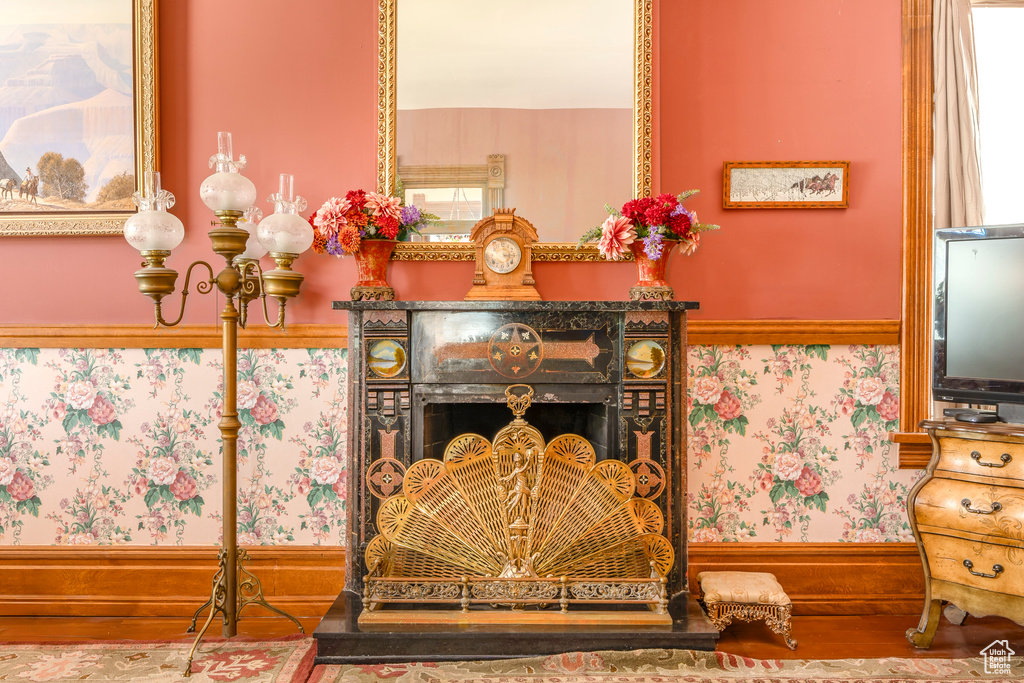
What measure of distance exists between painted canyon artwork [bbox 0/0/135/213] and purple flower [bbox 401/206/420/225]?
122 centimetres

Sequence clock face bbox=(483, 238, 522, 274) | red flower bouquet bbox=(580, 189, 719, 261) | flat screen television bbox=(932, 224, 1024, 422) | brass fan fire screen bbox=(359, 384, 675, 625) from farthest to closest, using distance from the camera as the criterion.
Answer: clock face bbox=(483, 238, 522, 274), red flower bouquet bbox=(580, 189, 719, 261), flat screen television bbox=(932, 224, 1024, 422), brass fan fire screen bbox=(359, 384, 675, 625)

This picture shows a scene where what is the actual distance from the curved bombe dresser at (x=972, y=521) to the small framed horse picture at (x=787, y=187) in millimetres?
1040

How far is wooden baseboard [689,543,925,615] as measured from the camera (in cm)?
276

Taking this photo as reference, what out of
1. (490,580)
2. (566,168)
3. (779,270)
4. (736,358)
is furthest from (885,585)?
(566,168)

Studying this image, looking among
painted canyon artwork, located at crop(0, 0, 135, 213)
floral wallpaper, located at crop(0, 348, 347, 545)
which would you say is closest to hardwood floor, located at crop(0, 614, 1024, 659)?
floral wallpaper, located at crop(0, 348, 347, 545)

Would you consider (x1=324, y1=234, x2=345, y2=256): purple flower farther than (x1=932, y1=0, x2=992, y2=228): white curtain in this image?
No

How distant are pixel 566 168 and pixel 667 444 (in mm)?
1247

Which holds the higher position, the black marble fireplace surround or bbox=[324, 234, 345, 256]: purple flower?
bbox=[324, 234, 345, 256]: purple flower

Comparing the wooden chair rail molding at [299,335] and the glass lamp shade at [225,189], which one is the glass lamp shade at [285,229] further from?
the wooden chair rail molding at [299,335]

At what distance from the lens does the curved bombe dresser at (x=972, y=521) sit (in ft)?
7.02

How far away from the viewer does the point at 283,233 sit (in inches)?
Answer: 90.3

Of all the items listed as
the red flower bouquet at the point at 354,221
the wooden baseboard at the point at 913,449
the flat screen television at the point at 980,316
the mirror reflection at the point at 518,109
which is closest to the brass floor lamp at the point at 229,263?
the red flower bouquet at the point at 354,221

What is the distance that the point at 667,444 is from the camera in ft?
7.84

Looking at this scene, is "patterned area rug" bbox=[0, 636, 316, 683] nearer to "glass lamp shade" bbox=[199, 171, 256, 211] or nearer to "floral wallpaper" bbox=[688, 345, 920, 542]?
"glass lamp shade" bbox=[199, 171, 256, 211]
